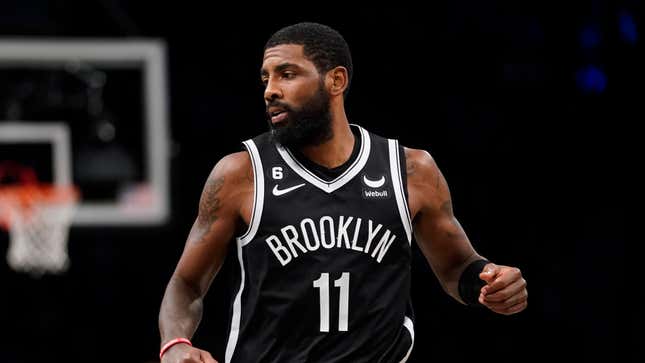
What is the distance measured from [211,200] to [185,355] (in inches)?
19.9

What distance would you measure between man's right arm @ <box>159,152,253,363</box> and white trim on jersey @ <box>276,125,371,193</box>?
0.13 m

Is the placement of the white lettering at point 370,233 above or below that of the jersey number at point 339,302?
above

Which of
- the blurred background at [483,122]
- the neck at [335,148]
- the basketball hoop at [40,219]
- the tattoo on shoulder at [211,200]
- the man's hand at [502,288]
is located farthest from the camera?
the blurred background at [483,122]

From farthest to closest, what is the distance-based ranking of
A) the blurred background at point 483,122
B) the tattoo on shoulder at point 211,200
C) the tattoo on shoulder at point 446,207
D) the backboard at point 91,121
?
1. the blurred background at point 483,122
2. the backboard at point 91,121
3. the tattoo on shoulder at point 446,207
4. the tattoo on shoulder at point 211,200

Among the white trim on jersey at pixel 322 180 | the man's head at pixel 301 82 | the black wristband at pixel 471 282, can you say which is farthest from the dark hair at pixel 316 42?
the black wristband at pixel 471 282

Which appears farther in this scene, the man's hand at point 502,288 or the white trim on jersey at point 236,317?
the white trim on jersey at point 236,317

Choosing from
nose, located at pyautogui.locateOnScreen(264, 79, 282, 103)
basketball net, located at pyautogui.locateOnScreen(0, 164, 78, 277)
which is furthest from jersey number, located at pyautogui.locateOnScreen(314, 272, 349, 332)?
basketball net, located at pyautogui.locateOnScreen(0, 164, 78, 277)

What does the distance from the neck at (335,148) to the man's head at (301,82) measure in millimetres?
23

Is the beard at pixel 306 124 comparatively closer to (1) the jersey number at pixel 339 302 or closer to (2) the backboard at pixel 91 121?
(1) the jersey number at pixel 339 302

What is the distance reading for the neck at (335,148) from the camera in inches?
130

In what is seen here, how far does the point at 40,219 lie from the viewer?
7.84 meters

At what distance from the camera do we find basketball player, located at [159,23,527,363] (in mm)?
3102

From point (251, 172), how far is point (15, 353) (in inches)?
296

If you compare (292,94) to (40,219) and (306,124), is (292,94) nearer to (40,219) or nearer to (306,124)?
(306,124)
